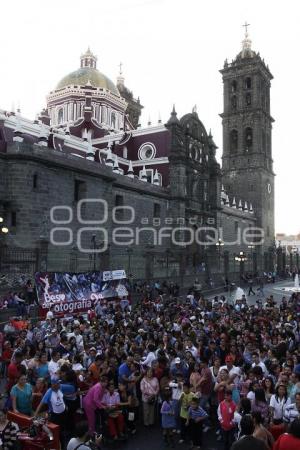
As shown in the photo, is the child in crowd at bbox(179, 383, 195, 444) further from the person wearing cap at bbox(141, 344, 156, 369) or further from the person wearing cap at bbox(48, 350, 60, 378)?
the person wearing cap at bbox(48, 350, 60, 378)

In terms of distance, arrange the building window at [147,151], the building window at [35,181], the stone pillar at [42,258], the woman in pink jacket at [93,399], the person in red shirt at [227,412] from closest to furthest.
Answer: the person in red shirt at [227,412], the woman in pink jacket at [93,399], the stone pillar at [42,258], the building window at [35,181], the building window at [147,151]

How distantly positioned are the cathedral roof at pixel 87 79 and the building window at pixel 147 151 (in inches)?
569


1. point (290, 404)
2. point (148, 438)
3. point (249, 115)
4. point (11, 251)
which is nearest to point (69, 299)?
point (11, 251)

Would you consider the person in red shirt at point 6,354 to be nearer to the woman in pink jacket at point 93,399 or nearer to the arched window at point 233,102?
the woman in pink jacket at point 93,399

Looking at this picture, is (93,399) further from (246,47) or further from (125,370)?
(246,47)

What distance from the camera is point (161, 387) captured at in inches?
370

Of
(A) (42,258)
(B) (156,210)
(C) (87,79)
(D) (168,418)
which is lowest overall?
(D) (168,418)

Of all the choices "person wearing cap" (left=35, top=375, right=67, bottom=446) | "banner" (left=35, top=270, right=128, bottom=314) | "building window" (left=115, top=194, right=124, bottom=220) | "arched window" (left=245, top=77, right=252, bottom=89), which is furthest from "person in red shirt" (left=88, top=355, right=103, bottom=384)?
"arched window" (left=245, top=77, right=252, bottom=89)

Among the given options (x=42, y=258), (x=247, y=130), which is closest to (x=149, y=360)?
(x=42, y=258)

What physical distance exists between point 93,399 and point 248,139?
6386 cm

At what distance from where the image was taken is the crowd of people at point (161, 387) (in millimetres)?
7457

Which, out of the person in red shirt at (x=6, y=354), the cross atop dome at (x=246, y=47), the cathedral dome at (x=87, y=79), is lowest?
the person in red shirt at (x=6, y=354)

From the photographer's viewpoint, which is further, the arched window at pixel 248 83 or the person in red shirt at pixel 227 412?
the arched window at pixel 248 83

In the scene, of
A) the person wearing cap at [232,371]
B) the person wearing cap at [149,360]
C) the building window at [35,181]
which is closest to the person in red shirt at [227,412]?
the person wearing cap at [232,371]
